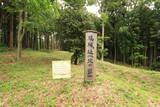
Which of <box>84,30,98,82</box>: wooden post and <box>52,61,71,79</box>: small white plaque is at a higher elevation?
<box>84,30,98,82</box>: wooden post

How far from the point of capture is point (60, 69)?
368 centimetres

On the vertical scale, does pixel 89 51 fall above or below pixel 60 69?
above

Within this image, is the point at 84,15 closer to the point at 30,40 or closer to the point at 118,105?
the point at 118,105

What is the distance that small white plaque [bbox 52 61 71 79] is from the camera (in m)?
3.64

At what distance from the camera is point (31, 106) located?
2.87 metres

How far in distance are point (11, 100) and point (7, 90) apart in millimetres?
724

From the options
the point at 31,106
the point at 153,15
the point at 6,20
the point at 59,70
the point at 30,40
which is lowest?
the point at 31,106

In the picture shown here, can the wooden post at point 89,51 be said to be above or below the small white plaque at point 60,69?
above

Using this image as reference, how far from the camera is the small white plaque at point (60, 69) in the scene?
3.64m

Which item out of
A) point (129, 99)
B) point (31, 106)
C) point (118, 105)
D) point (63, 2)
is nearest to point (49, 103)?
point (31, 106)

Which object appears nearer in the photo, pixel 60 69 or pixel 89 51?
pixel 89 51

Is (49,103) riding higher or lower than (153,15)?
lower

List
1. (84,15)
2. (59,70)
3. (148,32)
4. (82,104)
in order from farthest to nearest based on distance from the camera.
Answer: (148,32) < (84,15) < (59,70) < (82,104)

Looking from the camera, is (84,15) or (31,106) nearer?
(31,106)
